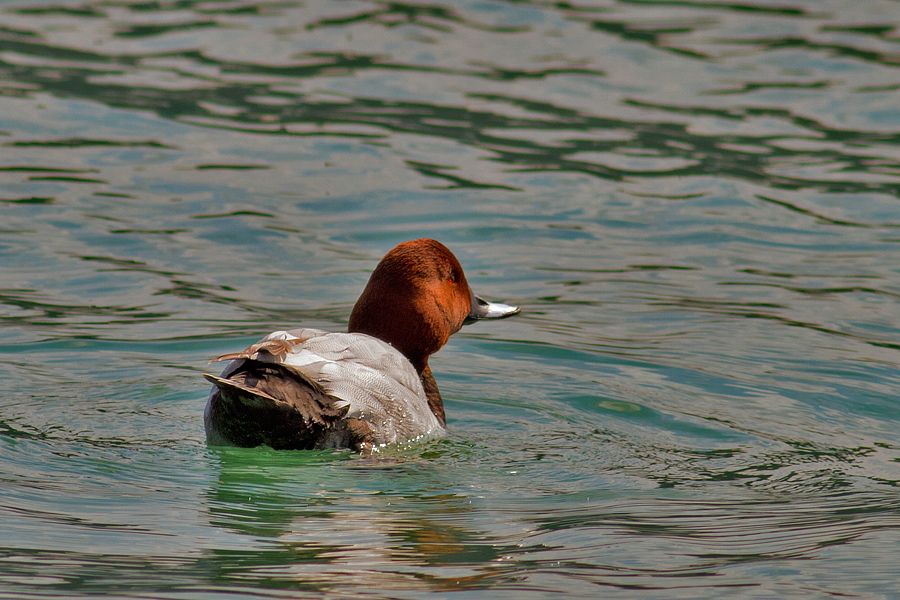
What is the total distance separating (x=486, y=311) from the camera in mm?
8125

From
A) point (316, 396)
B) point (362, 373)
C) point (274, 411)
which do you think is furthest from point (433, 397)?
point (274, 411)

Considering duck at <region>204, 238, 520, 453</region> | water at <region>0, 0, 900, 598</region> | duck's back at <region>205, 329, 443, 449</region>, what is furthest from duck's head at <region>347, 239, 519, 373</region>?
water at <region>0, 0, 900, 598</region>

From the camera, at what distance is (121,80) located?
1367cm

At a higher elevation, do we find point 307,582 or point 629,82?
point 629,82

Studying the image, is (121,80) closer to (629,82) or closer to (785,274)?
(629,82)

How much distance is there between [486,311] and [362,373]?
1525mm

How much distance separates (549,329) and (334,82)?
551 cm

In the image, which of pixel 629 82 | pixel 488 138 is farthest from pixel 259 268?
pixel 629 82

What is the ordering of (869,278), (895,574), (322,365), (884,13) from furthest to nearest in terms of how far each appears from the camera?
(884,13) < (869,278) < (322,365) < (895,574)

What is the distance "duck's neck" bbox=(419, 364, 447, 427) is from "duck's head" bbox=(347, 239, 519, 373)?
0.07 meters

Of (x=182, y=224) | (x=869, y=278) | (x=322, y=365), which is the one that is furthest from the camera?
(x=182, y=224)

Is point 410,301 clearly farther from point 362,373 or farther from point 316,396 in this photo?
point 316,396

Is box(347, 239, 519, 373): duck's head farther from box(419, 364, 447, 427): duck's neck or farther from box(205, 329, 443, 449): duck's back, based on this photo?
box(205, 329, 443, 449): duck's back

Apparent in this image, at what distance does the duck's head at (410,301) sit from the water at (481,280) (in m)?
0.53
